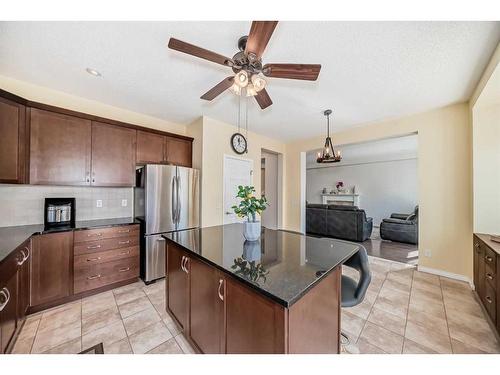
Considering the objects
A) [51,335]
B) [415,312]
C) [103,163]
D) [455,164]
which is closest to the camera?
[51,335]

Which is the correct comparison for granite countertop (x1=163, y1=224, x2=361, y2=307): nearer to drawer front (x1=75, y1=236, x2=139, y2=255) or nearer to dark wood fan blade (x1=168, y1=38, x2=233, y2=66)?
drawer front (x1=75, y1=236, x2=139, y2=255)

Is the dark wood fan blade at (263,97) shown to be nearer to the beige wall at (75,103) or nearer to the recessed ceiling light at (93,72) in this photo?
the recessed ceiling light at (93,72)

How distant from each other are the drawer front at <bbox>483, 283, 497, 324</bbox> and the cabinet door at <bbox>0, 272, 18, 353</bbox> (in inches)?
Result: 151

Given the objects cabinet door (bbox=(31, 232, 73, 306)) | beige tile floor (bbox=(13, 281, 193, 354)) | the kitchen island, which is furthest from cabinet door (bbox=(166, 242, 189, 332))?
cabinet door (bbox=(31, 232, 73, 306))

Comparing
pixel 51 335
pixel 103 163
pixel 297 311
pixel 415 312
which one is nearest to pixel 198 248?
pixel 297 311

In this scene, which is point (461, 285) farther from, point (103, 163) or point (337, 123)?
point (103, 163)

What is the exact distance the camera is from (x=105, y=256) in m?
2.46

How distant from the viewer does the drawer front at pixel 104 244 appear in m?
2.30

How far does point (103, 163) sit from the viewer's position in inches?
104

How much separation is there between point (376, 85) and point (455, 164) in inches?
70.5

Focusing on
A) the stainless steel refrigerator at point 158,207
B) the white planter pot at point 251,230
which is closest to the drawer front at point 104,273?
the stainless steel refrigerator at point 158,207

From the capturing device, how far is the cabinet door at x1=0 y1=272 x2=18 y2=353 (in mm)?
1363

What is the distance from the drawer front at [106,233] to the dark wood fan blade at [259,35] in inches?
99.9
